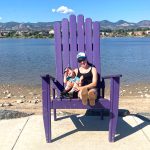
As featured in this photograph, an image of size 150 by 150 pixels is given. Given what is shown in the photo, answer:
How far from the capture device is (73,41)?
6.84m

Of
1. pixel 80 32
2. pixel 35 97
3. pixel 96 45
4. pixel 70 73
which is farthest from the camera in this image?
pixel 35 97

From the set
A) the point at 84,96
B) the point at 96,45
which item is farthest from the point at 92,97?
the point at 96,45

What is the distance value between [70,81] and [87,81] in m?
0.24

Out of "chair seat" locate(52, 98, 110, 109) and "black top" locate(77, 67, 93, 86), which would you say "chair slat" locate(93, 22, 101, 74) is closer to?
"black top" locate(77, 67, 93, 86)

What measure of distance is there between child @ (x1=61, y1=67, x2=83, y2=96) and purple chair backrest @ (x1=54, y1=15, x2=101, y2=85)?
16.5 inches

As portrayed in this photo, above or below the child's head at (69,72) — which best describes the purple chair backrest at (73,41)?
above

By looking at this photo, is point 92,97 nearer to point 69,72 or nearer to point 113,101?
point 113,101

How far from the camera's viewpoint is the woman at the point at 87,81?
18.0ft

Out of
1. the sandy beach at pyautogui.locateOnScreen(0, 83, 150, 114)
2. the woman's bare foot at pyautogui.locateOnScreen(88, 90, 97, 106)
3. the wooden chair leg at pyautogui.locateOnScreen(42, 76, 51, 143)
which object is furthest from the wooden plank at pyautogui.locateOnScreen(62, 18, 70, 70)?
the sandy beach at pyautogui.locateOnScreen(0, 83, 150, 114)

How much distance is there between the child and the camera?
5.96 m

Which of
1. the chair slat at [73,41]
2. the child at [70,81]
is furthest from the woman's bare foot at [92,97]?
the chair slat at [73,41]

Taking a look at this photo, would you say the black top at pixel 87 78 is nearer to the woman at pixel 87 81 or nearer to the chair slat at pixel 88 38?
the woman at pixel 87 81

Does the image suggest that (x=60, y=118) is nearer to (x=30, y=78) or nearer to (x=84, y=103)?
(x=84, y=103)

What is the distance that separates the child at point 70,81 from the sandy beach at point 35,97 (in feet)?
6.95
